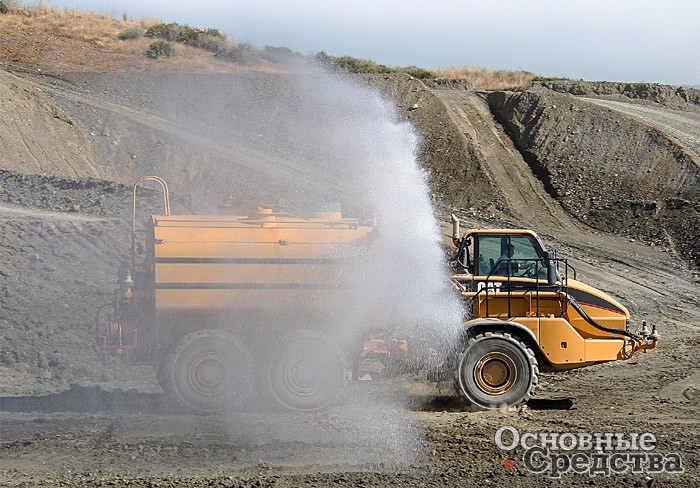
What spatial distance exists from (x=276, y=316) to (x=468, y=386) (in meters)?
2.70

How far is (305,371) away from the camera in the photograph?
41.5 feet

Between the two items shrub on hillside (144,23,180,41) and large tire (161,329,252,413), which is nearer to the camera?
large tire (161,329,252,413)

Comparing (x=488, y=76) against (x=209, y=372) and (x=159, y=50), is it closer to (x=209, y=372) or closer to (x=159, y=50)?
(x=159, y=50)

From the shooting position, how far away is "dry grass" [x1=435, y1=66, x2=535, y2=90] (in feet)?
196

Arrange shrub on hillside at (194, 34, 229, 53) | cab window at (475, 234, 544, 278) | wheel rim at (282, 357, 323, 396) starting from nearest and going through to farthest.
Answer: wheel rim at (282, 357, 323, 396)
cab window at (475, 234, 544, 278)
shrub on hillside at (194, 34, 229, 53)

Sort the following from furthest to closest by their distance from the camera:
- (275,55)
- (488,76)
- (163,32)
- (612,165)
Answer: (488,76) → (163,32) → (275,55) → (612,165)

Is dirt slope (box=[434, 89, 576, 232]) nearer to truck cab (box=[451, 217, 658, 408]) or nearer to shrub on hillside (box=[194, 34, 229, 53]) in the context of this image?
shrub on hillside (box=[194, 34, 229, 53])

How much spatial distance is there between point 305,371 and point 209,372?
50.3 inches

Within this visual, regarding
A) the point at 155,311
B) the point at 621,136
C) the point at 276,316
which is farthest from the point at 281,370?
the point at 621,136

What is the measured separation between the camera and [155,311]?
12.5 m

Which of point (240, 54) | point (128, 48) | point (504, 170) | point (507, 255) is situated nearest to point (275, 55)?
point (240, 54)

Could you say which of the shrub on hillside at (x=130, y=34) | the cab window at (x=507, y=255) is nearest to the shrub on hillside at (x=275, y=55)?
the shrub on hillside at (x=130, y=34)

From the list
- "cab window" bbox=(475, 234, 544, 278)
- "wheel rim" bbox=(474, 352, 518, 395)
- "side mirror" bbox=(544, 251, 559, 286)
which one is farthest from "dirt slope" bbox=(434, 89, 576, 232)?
"wheel rim" bbox=(474, 352, 518, 395)

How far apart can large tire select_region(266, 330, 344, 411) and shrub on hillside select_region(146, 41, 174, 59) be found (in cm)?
4026
